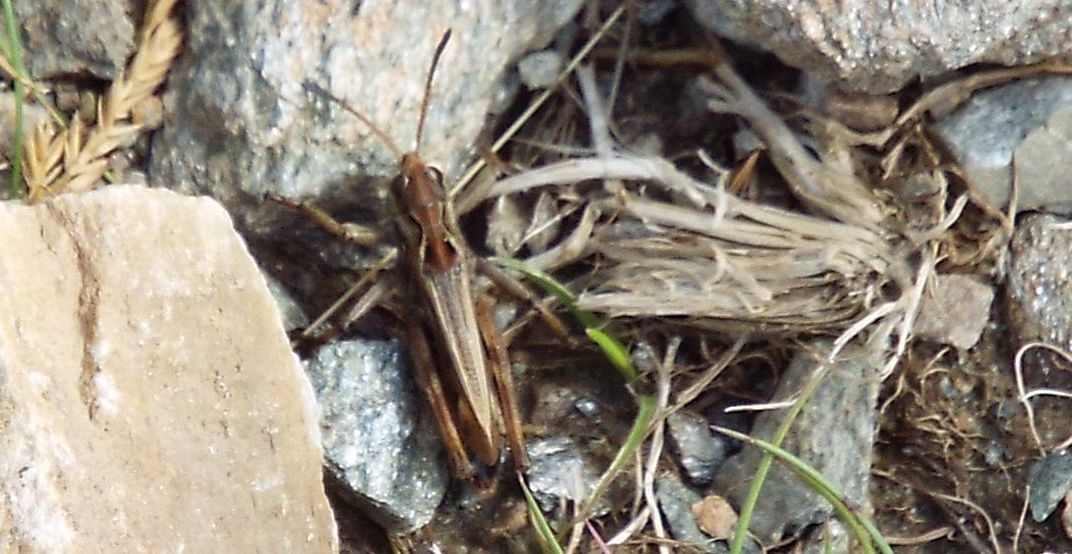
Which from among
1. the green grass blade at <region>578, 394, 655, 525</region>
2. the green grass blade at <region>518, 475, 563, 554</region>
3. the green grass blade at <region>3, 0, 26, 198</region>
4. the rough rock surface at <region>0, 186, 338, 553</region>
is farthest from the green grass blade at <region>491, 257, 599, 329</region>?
the green grass blade at <region>3, 0, 26, 198</region>

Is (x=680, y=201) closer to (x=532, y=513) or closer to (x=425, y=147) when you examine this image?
(x=425, y=147)

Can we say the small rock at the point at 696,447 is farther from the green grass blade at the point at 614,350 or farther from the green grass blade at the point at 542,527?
the green grass blade at the point at 542,527

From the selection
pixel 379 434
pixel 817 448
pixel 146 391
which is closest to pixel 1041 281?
pixel 817 448

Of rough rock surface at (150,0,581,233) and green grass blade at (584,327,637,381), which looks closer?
rough rock surface at (150,0,581,233)

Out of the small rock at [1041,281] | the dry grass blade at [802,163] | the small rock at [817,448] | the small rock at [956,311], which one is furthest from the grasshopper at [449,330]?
the small rock at [1041,281]

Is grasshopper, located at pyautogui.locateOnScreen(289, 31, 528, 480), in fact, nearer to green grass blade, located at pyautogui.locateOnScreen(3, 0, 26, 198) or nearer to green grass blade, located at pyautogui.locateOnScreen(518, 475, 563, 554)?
green grass blade, located at pyautogui.locateOnScreen(518, 475, 563, 554)

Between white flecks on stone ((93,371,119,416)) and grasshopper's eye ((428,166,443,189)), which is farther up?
grasshopper's eye ((428,166,443,189))
